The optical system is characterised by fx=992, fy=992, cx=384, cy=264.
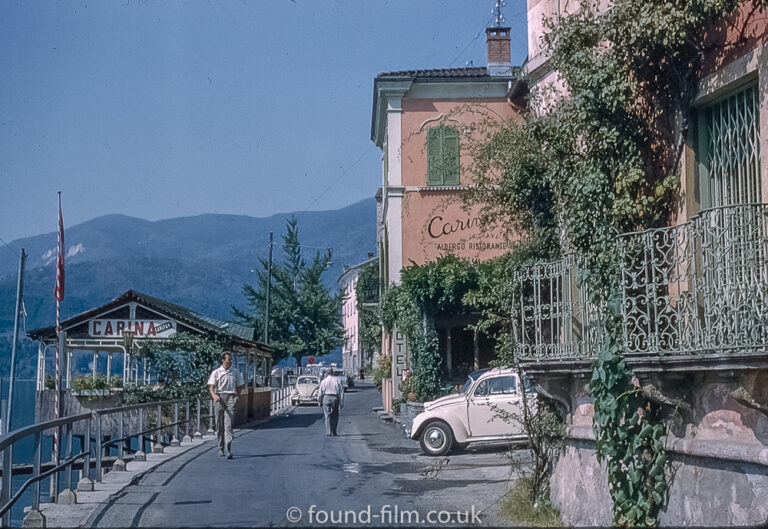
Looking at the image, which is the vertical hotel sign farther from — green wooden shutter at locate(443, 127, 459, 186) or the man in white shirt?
the man in white shirt

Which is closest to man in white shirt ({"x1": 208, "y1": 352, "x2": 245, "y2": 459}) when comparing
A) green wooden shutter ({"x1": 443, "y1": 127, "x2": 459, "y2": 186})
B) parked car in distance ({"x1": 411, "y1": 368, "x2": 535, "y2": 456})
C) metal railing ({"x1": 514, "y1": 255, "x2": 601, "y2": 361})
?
parked car in distance ({"x1": 411, "y1": 368, "x2": 535, "y2": 456})

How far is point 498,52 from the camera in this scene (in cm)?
2994

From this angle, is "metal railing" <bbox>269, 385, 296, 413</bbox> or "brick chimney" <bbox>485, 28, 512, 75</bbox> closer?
"brick chimney" <bbox>485, 28, 512, 75</bbox>

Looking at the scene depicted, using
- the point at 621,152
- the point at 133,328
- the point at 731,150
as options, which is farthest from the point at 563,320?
the point at 133,328

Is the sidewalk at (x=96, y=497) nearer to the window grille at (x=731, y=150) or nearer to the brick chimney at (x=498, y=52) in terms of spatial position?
the window grille at (x=731, y=150)

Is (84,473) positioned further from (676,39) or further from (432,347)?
(432,347)

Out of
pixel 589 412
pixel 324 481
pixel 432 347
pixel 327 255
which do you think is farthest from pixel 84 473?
pixel 327 255

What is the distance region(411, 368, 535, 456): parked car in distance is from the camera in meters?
18.5

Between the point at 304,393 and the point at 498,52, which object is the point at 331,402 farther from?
the point at 304,393

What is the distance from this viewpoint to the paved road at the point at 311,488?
1050 centimetres

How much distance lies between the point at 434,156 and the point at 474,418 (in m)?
12.2

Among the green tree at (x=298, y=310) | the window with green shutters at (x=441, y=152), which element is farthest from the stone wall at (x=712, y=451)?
the green tree at (x=298, y=310)

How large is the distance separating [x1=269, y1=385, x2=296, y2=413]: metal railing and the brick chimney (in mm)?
17287

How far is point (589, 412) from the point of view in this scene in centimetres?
961
